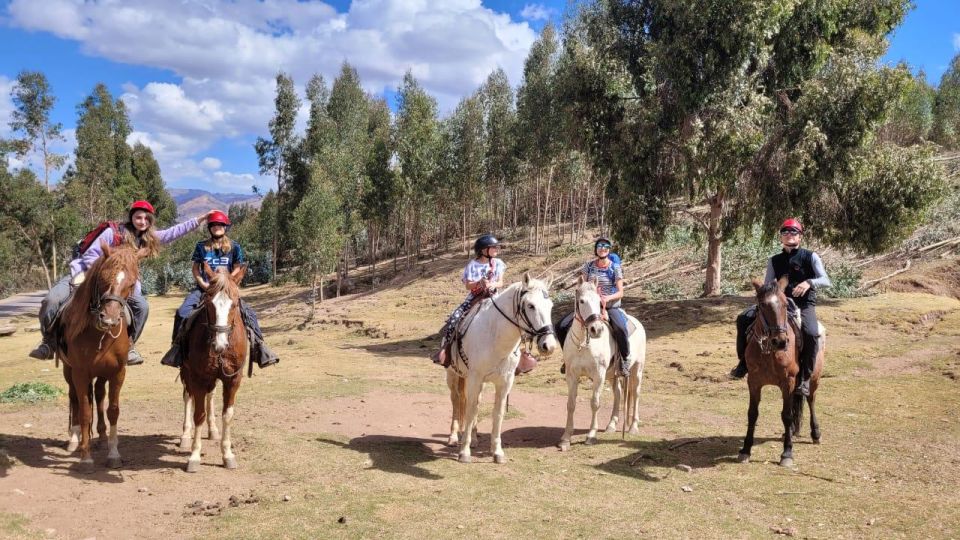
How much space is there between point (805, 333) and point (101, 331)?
9.19 m

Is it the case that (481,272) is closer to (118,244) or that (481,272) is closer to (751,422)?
(751,422)

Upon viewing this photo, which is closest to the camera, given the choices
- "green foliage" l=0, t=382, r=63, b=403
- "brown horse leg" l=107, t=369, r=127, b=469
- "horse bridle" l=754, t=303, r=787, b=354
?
"brown horse leg" l=107, t=369, r=127, b=469

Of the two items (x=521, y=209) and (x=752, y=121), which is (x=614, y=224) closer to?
(x=752, y=121)

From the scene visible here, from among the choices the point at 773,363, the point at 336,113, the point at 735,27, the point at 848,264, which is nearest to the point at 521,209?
the point at 336,113

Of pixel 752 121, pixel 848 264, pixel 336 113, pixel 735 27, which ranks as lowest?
→ pixel 848 264

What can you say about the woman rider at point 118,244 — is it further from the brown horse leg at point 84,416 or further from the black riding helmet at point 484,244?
the black riding helmet at point 484,244

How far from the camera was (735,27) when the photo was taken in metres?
19.0

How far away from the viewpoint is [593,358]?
9.27 m

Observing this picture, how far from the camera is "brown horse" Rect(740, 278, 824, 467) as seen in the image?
7.89 meters

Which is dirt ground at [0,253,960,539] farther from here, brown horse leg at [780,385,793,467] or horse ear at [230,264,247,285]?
horse ear at [230,264,247,285]

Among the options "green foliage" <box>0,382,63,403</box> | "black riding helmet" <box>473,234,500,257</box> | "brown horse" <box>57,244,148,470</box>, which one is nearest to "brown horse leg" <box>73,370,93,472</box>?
"brown horse" <box>57,244,148,470</box>

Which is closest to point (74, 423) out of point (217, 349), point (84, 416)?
point (84, 416)

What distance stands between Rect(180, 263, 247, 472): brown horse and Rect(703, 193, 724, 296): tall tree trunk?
18437mm

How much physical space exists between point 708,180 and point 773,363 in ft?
43.7
